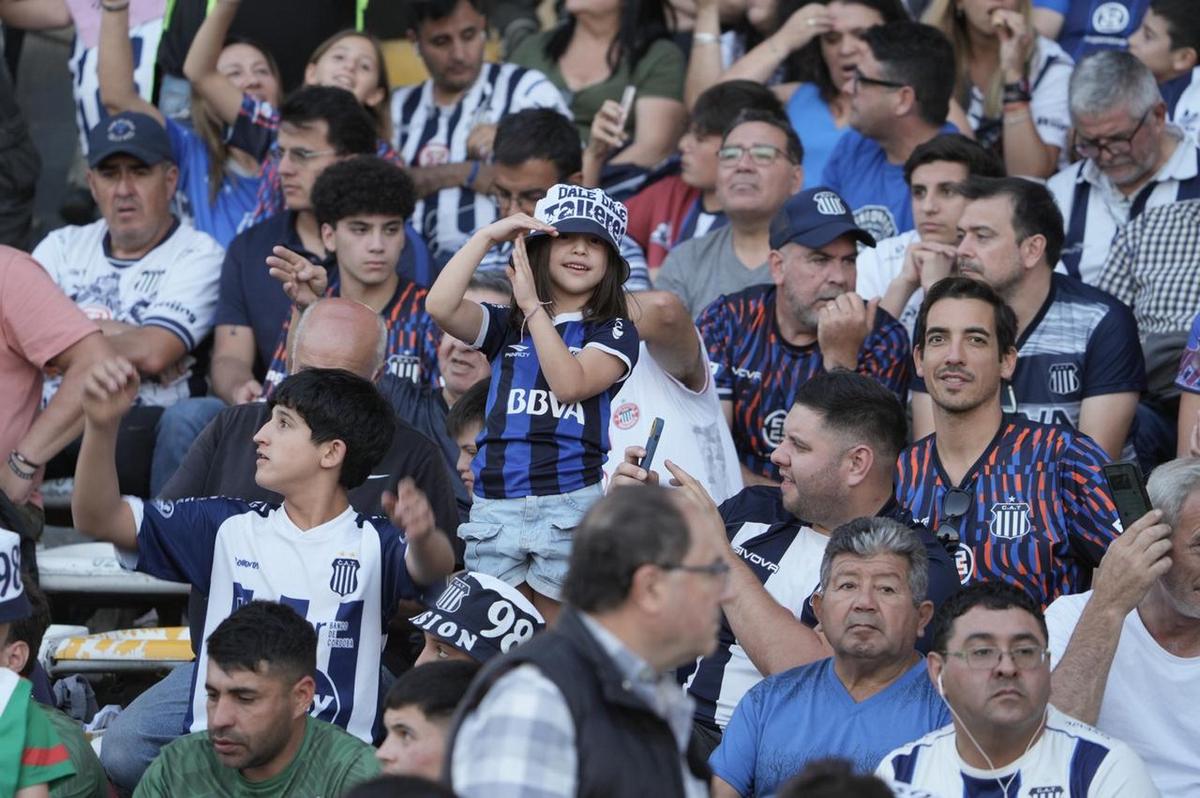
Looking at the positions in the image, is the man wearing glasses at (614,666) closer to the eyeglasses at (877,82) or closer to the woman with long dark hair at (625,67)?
the eyeglasses at (877,82)

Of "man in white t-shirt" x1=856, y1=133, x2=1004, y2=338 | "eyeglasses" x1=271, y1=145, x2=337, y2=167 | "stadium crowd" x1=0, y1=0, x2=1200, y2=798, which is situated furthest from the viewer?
"eyeglasses" x1=271, y1=145, x2=337, y2=167

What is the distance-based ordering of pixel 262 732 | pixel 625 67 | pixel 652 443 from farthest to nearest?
1. pixel 625 67
2. pixel 652 443
3. pixel 262 732

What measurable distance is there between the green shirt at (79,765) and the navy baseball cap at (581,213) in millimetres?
1858

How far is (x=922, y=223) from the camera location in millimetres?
7195

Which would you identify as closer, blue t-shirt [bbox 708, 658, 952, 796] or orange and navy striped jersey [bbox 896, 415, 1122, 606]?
blue t-shirt [bbox 708, 658, 952, 796]

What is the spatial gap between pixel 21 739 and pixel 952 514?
2.73 metres

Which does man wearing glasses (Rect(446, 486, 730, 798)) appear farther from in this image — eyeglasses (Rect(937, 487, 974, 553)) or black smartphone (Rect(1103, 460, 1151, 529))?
eyeglasses (Rect(937, 487, 974, 553))

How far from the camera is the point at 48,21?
31.2 ft

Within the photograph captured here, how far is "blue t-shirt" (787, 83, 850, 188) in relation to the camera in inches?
330

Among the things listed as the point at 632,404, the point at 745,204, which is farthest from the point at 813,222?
the point at 632,404

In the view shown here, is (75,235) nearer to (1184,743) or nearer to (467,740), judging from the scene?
(1184,743)

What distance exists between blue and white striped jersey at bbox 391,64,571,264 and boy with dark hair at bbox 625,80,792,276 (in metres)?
0.56

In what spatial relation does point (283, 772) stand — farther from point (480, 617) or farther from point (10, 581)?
point (10, 581)

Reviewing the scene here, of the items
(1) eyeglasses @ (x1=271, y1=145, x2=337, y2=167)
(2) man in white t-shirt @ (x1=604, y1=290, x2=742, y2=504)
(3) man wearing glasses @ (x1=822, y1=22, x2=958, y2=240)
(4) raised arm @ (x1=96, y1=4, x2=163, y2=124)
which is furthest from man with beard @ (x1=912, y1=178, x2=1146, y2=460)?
(4) raised arm @ (x1=96, y1=4, x2=163, y2=124)
